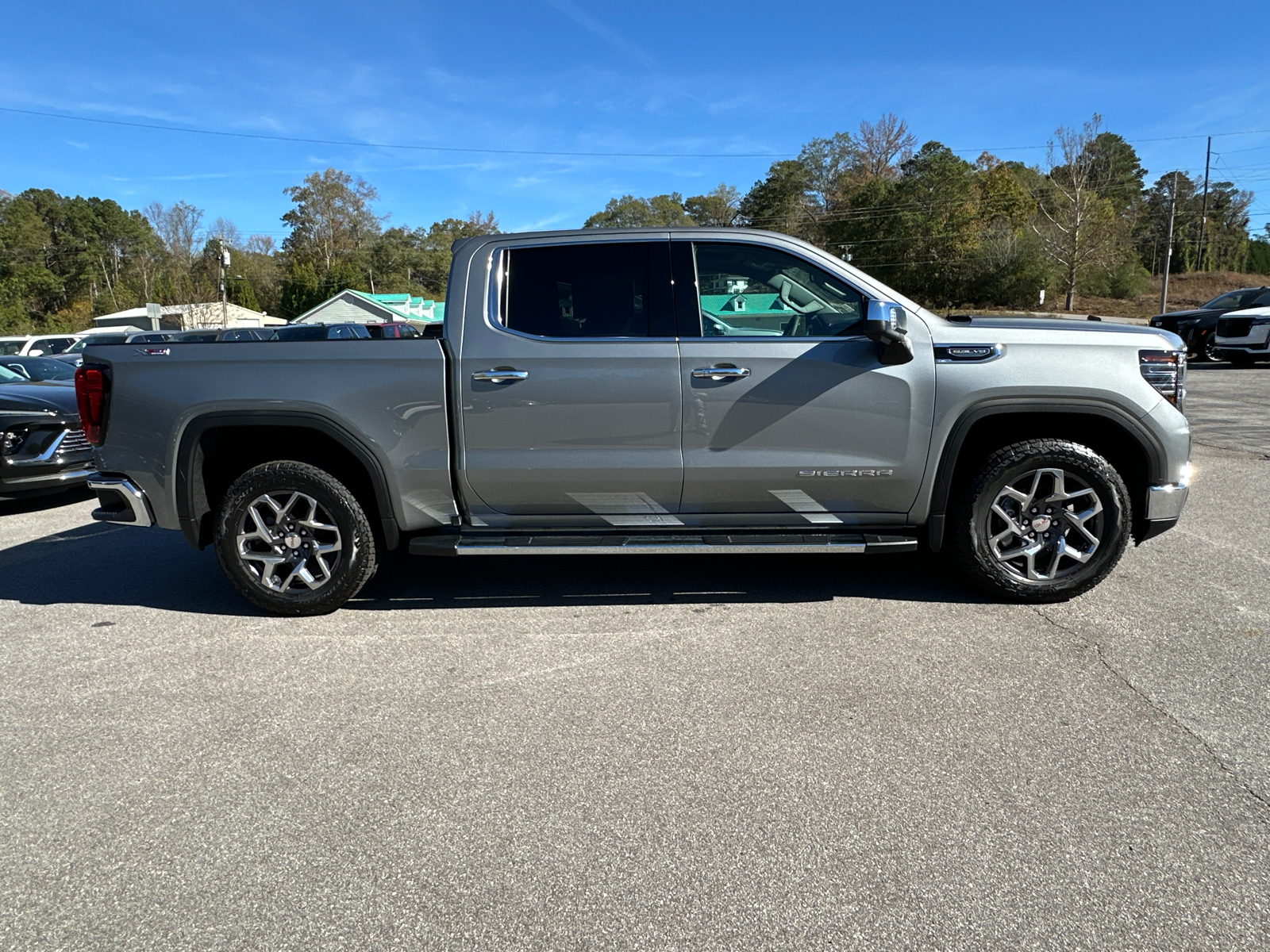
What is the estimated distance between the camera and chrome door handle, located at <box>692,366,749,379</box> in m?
4.33

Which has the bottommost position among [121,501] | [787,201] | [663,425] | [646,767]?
[646,767]

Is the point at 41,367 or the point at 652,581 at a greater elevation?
the point at 41,367

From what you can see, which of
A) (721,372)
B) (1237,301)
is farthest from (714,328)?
(1237,301)

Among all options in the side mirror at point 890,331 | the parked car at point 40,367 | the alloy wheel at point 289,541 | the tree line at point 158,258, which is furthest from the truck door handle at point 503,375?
the tree line at point 158,258

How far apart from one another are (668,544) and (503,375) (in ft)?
3.89

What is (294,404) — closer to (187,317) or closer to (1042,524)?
(1042,524)

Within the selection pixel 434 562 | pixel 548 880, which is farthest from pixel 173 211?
pixel 548 880

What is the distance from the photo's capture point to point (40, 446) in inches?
312

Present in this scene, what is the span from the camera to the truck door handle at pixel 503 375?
4363 millimetres

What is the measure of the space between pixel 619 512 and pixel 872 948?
2658mm

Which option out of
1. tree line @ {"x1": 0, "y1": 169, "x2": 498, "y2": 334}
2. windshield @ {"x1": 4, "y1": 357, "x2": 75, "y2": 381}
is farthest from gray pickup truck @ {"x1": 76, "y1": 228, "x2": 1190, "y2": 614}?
tree line @ {"x1": 0, "y1": 169, "x2": 498, "y2": 334}

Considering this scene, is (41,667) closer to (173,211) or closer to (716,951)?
(716,951)

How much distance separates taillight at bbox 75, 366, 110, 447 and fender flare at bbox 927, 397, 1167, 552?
433cm

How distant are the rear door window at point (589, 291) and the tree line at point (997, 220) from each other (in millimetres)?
43521
